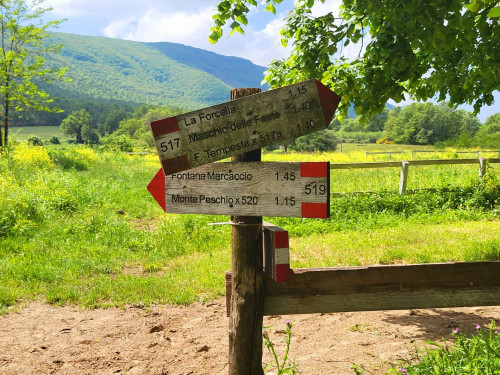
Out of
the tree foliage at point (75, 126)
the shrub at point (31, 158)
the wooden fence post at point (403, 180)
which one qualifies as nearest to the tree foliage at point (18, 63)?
the shrub at point (31, 158)

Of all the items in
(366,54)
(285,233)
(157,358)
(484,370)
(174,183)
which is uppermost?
(366,54)

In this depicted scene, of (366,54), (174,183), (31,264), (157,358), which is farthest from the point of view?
(31,264)

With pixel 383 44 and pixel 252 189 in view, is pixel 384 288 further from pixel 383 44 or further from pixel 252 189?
pixel 383 44

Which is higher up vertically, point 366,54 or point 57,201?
point 366,54

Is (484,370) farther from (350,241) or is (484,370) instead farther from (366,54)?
(350,241)

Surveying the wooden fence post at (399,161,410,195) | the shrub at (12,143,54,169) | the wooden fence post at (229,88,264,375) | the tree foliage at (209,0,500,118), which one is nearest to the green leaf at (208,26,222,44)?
the tree foliage at (209,0,500,118)

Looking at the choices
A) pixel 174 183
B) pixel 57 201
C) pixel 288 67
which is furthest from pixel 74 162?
pixel 174 183

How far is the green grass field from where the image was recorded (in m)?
6.45

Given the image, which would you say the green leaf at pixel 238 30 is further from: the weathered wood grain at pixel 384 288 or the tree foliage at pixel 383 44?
the weathered wood grain at pixel 384 288

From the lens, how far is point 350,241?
838 centimetres

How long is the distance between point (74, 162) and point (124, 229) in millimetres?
15502

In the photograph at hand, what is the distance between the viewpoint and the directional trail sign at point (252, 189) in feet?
8.42

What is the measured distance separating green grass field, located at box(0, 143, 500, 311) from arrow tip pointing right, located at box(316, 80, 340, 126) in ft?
13.4

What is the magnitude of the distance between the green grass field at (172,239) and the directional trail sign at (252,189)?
11.4ft
